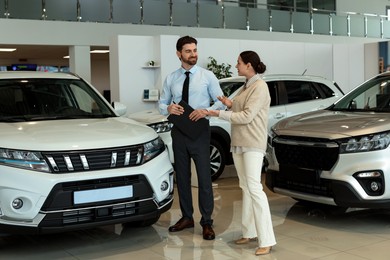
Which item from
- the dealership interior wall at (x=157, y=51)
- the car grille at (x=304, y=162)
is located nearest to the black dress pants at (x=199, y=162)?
the car grille at (x=304, y=162)

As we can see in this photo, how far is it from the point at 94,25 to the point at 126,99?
13.3 feet

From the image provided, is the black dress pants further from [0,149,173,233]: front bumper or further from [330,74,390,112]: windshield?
[330,74,390,112]: windshield

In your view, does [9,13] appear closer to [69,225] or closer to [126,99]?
[126,99]

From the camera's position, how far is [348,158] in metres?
4.33

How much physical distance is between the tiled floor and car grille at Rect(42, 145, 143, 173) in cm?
71

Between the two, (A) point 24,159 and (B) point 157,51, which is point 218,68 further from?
(A) point 24,159

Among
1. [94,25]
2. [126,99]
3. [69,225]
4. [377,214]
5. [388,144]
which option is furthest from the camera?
[94,25]

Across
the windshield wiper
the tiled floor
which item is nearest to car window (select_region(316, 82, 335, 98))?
the tiled floor

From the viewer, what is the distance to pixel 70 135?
3.87 meters

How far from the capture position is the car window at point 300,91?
7375mm

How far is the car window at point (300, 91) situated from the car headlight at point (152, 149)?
3.49m

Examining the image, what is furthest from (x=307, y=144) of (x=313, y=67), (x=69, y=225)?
(x=313, y=67)

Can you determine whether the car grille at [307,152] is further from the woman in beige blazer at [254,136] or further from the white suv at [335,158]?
the woman in beige blazer at [254,136]

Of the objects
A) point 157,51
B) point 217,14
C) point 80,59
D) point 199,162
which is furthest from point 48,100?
point 217,14
